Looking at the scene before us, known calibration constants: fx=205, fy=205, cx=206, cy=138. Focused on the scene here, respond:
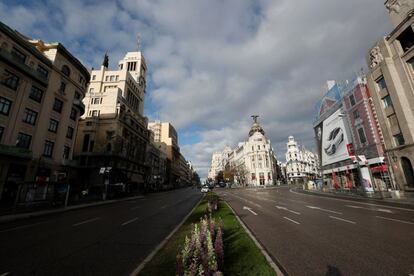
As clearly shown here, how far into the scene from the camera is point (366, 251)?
274 inches

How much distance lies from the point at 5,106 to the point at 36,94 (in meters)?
5.18

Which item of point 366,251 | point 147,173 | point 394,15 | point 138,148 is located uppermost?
point 394,15

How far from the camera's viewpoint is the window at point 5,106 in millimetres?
25703

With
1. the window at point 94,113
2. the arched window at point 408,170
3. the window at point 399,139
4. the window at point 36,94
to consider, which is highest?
the window at point 94,113

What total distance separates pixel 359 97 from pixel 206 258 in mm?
45772

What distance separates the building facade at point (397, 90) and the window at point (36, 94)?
5388cm

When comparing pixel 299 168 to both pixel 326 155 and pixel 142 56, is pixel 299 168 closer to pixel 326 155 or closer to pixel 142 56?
pixel 326 155

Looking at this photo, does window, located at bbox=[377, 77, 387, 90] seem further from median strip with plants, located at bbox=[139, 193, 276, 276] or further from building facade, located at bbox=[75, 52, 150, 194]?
building facade, located at bbox=[75, 52, 150, 194]

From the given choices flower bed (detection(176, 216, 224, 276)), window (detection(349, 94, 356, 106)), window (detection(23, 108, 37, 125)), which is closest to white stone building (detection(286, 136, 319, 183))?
window (detection(349, 94, 356, 106))

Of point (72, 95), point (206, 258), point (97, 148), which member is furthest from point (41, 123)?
point (206, 258)

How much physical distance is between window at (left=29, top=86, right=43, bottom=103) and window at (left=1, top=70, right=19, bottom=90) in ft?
7.43

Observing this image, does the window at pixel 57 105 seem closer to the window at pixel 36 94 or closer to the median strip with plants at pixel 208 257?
the window at pixel 36 94

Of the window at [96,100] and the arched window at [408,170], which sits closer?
the arched window at [408,170]

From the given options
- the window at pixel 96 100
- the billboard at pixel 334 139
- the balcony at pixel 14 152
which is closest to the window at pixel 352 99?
the billboard at pixel 334 139
